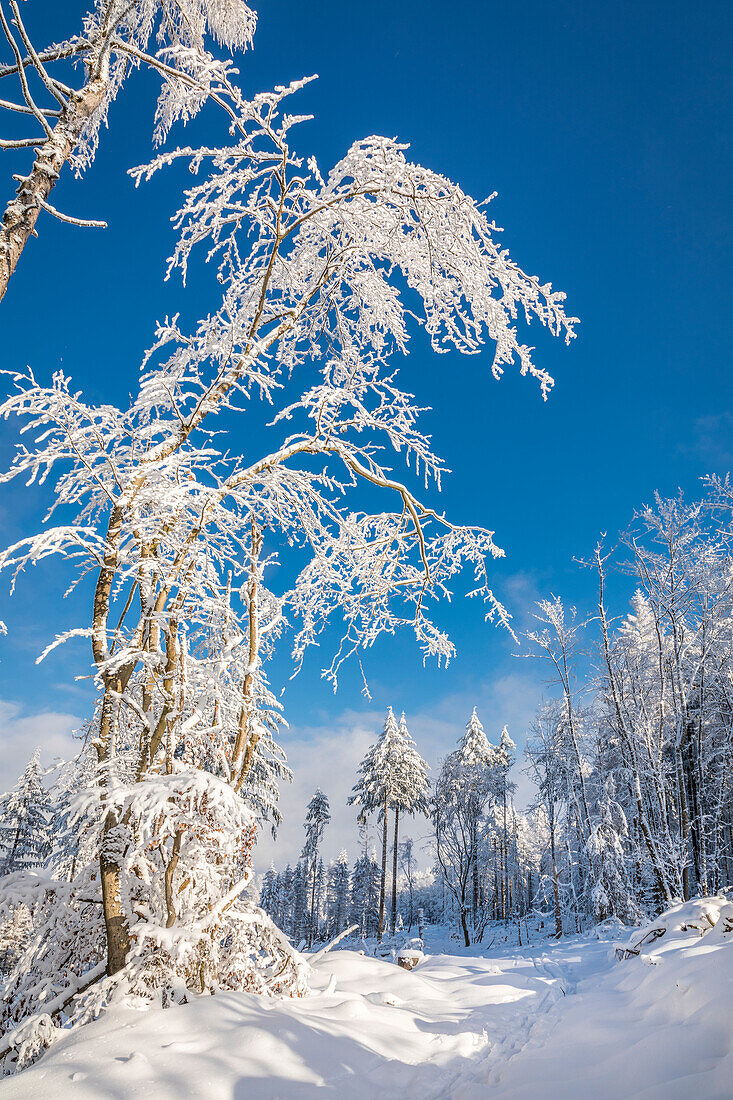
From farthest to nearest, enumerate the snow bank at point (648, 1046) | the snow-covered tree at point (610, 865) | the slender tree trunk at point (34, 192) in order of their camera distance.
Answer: the snow-covered tree at point (610, 865)
the slender tree trunk at point (34, 192)
the snow bank at point (648, 1046)

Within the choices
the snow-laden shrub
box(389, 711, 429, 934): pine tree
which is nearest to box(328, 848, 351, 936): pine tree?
box(389, 711, 429, 934): pine tree

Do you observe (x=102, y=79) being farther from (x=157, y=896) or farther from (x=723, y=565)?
(x=723, y=565)

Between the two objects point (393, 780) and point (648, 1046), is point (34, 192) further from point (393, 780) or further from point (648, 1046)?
point (393, 780)

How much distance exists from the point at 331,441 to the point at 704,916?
32.0ft

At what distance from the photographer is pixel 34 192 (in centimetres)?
290

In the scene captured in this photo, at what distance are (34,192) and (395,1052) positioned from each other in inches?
233

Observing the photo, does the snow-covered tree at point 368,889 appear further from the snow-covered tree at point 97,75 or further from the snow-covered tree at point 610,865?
the snow-covered tree at point 97,75

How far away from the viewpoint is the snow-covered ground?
2.45 meters

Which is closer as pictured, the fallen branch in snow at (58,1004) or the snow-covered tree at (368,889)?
the fallen branch in snow at (58,1004)

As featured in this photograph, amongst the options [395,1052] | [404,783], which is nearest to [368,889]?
[404,783]

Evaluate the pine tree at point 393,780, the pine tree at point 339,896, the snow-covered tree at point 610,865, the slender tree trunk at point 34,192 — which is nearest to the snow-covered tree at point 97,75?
the slender tree trunk at point 34,192

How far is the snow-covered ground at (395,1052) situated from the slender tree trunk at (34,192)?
3.94 meters

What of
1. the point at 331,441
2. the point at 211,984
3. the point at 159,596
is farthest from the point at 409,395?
the point at 211,984

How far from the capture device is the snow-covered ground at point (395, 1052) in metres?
2.45
